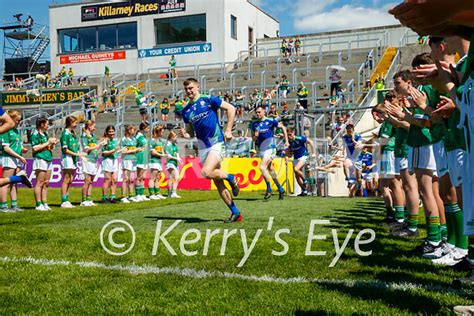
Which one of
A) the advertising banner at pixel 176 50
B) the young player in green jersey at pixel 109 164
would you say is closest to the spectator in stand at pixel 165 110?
the advertising banner at pixel 176 50

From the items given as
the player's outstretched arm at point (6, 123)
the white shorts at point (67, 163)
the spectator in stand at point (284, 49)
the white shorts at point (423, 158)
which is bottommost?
the white shorts at point (67, 163)

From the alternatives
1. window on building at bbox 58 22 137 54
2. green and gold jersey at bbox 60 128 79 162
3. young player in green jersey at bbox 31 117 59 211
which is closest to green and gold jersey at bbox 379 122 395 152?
young player in green jersey at bbox 31 117 59 211

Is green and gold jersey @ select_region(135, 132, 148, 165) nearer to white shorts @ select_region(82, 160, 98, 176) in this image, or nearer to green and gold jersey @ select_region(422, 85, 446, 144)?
white shorts @ select_region(82, 160, 98, 176)

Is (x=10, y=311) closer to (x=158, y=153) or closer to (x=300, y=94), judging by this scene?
(x=158, y=153)

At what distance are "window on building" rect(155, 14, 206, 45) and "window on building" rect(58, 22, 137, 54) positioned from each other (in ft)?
7.66

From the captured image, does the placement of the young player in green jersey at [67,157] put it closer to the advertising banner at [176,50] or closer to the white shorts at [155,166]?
the white shorts at [155,166]

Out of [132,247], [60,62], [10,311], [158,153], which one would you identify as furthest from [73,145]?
[60,62]

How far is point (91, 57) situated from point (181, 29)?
816cm

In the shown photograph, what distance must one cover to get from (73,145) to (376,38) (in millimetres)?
27235

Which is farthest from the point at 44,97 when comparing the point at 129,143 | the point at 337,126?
the point at 337,126

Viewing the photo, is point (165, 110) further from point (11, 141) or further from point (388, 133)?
point (388, 133)

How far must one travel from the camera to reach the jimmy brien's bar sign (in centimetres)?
4003

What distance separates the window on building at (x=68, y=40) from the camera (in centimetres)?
4366

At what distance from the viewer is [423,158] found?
5.60 meters
